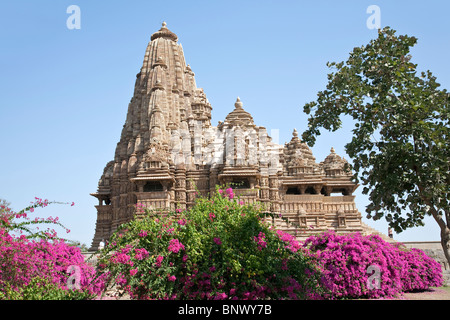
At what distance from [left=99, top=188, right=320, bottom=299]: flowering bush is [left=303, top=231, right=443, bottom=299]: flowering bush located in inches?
149

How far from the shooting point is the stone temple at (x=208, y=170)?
1148 inches

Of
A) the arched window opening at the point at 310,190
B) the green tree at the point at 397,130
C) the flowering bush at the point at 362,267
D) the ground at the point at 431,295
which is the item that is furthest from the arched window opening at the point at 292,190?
the green tree at the point at 397,130

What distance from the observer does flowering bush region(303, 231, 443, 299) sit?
13.9m

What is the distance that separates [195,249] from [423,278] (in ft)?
37.7

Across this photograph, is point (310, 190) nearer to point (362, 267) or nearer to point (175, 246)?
point (362, 267)

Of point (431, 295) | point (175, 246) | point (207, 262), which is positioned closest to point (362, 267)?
point (431, 295)

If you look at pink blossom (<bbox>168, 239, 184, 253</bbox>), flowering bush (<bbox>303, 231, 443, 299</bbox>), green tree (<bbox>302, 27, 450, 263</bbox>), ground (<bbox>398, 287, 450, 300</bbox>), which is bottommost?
ground (<bbox>398, 287, 450, 300</bbox>)

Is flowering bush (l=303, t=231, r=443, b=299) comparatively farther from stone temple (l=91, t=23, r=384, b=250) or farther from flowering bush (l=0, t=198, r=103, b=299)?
stone temple (l=91, t=23, r=384, b=250)

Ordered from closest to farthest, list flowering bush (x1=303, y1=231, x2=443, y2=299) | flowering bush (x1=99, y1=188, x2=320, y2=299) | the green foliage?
the green foliage, flowering bush (x1=99, y1=188, x2=320, y2=299), flowering bush (x1=303, y1=231, x2=443, y2=299)

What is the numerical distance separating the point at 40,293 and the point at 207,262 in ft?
11.6

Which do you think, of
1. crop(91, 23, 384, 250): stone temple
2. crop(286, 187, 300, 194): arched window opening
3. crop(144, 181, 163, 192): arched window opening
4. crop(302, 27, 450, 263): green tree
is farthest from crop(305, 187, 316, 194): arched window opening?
crop(302, 27, 450, 263): green tree

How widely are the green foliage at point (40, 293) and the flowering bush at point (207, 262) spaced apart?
855 millimetres

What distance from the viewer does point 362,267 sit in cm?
1416

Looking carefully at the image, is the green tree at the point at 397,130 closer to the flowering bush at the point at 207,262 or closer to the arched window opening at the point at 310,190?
the flowering bush at the point at 207,262
